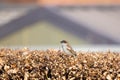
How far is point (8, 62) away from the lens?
7227 mm

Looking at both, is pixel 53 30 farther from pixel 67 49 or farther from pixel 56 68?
pixel 56 68

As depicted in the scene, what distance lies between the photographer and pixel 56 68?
23.4 feet

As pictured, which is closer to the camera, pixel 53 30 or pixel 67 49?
pixel 67 49

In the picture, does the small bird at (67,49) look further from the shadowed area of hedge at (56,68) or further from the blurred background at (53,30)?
the blurred background at (53,30)

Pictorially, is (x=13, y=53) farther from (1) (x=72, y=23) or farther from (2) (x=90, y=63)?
(1) (x=72, y=23)

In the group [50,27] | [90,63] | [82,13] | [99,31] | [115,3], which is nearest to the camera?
[90,63]

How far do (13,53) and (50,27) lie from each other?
936cm

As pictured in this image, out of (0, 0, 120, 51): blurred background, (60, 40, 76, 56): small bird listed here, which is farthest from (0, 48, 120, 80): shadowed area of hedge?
(0, 0, 120, 51): blurred background

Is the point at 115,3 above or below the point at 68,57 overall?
above

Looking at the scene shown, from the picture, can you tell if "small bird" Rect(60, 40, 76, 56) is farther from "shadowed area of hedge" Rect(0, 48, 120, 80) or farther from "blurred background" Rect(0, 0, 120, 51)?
"blurred background" Rect(0, 0, 120, 51)

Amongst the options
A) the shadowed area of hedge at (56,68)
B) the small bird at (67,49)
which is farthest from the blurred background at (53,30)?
the shadowed area of hedge at (56,68)

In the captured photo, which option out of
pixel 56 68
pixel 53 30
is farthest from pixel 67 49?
pixel 53 30

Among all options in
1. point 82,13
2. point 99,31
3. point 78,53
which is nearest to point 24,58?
point 78,53

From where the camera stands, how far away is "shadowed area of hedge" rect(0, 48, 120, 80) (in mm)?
7125
